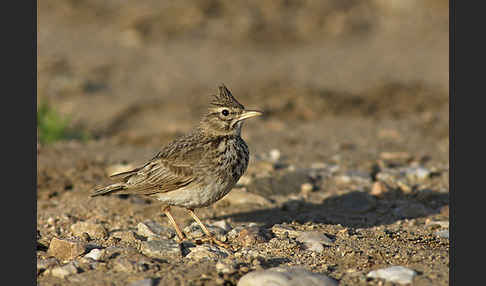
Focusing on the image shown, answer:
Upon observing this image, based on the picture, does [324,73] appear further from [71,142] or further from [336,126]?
[71,142]

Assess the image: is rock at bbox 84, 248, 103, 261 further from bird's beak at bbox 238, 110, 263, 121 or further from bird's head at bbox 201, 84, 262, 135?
bird's beak at bbox 238, 110, 263, 121

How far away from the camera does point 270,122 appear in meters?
13.8

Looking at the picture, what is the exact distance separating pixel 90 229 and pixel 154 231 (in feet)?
2.66

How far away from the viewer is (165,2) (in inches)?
745

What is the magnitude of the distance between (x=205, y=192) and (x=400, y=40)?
1337 cm

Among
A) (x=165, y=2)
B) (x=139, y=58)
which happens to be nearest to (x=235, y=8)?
(x=165, y=2)

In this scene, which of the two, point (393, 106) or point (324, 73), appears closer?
point (393, 106)

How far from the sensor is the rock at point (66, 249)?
6.43 metres

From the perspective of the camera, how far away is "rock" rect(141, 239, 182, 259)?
Answer: 6.36 meters

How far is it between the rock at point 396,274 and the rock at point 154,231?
2644 mm

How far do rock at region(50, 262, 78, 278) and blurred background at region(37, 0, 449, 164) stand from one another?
6.29 m

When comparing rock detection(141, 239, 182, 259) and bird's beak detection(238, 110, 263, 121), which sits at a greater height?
bird's beak detection(238, 110, 263, 121)

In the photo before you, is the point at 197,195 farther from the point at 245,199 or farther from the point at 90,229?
the point at 245,199

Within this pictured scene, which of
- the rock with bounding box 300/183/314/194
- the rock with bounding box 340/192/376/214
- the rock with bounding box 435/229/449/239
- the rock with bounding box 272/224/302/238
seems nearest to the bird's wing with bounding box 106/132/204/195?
the rock with bounding box 272/224/302/238
